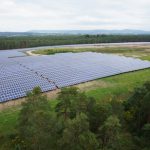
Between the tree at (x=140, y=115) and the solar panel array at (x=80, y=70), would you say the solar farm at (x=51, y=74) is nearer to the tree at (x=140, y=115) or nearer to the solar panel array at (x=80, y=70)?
the solar panel array at (x=80, y=70)

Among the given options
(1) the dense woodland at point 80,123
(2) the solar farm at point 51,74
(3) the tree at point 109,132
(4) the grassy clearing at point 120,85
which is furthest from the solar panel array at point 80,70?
(3) the tree at point 109,132

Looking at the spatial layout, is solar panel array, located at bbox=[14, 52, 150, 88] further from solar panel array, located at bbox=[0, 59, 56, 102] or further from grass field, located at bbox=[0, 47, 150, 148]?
solar panel array, located at bbox=[0, 59, 56, 102]

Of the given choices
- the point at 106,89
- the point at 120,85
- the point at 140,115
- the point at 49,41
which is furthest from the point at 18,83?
the point at 49,41

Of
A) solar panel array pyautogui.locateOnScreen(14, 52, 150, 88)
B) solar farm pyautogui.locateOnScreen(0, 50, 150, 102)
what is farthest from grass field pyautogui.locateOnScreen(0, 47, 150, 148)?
solar farm pyautogui.locateOnScreen(0, 50, 150, 102)

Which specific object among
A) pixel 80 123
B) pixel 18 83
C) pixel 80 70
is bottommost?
pixel 80 70

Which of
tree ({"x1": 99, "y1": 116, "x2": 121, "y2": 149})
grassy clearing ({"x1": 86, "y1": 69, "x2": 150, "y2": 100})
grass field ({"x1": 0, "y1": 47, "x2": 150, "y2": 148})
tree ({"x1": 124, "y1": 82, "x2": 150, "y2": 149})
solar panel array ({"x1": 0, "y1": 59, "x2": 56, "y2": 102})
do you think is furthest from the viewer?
grassy clearing ({"x1": 86, "y1": 69, "x2": 150, "y2": 100})

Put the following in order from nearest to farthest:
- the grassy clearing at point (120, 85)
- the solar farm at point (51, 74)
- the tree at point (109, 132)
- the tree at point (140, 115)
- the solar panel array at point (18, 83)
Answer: the tree at point (109, 132) → the tree at point (140, 115) → the solar panel array at point (18, 83) → the solar farm at point (51, 74) → the grassy clearing at point (120, 85)

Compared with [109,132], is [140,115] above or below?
below

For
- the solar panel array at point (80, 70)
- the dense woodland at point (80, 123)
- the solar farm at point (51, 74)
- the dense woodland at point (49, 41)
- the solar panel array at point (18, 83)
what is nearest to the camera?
the dense woodland at point (80, 123)

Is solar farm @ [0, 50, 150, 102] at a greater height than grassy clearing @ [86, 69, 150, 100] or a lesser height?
greater

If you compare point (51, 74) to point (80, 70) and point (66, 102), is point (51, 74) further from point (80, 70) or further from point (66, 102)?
point (66, 102)
